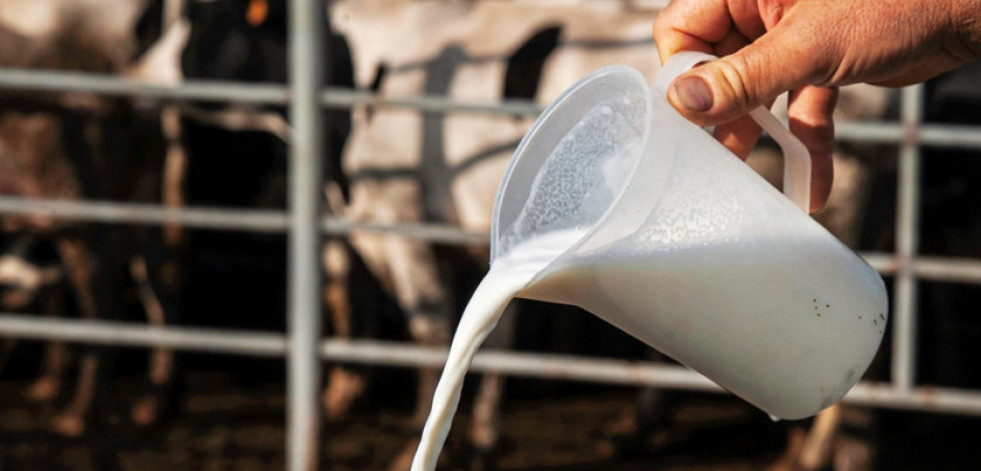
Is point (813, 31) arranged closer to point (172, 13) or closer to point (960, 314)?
point (172, 13)

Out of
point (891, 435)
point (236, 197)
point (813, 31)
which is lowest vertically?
point (891, 435)

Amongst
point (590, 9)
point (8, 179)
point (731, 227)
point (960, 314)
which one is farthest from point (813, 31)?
point (960, 314)

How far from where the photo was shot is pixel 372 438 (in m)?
3.26

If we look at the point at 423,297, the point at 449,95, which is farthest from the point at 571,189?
the point at 423,297

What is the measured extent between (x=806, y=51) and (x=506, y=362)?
144 cm

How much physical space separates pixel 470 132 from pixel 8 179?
1353 mm

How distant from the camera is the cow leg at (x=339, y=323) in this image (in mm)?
3564

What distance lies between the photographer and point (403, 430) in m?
3.33

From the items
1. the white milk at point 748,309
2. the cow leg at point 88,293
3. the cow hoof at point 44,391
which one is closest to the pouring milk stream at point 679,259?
the white milk at point 748,309

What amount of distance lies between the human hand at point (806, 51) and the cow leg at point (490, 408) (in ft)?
5.97

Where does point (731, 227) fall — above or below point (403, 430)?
above

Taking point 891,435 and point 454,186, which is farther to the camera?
point 891,435

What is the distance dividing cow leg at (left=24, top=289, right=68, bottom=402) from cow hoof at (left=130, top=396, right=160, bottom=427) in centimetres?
31

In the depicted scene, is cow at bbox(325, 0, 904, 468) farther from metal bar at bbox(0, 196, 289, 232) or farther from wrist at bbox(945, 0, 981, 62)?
wrist at bbox(945, 0, 981, 62)
